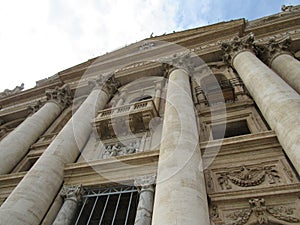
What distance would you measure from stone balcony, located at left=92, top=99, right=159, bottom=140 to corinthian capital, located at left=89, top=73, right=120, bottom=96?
3.35 m

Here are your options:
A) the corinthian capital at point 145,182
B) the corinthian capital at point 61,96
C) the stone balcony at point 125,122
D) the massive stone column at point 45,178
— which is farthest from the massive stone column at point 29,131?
the corinthian capital at point 145,182

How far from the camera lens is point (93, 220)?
25.7 feet

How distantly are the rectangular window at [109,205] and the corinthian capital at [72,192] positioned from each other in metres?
0.21

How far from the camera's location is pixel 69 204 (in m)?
7.12

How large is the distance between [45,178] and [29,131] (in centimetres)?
502

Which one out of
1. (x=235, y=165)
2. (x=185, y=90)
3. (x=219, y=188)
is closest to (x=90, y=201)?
(x=219, y=188)

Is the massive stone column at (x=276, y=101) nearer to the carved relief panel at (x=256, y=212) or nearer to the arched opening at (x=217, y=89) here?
the carved relief panel at (x=256, y=212)

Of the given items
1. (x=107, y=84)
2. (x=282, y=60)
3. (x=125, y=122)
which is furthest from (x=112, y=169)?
(x=282, y=60)

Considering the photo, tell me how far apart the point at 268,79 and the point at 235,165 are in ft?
9.55

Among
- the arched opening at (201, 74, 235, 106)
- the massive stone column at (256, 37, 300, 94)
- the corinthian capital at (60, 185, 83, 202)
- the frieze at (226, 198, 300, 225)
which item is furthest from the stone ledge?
the massive stone column at (256, 37, 300, 94)

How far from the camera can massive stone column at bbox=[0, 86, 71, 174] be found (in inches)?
394

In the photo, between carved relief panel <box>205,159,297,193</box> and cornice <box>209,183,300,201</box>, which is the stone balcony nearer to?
carved relief panel <box>205,159,297,193</box>

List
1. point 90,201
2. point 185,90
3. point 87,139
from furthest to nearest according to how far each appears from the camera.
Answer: point 87,139, point 185,90, point 90,201

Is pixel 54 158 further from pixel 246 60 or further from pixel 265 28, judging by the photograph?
pixel 265 28
